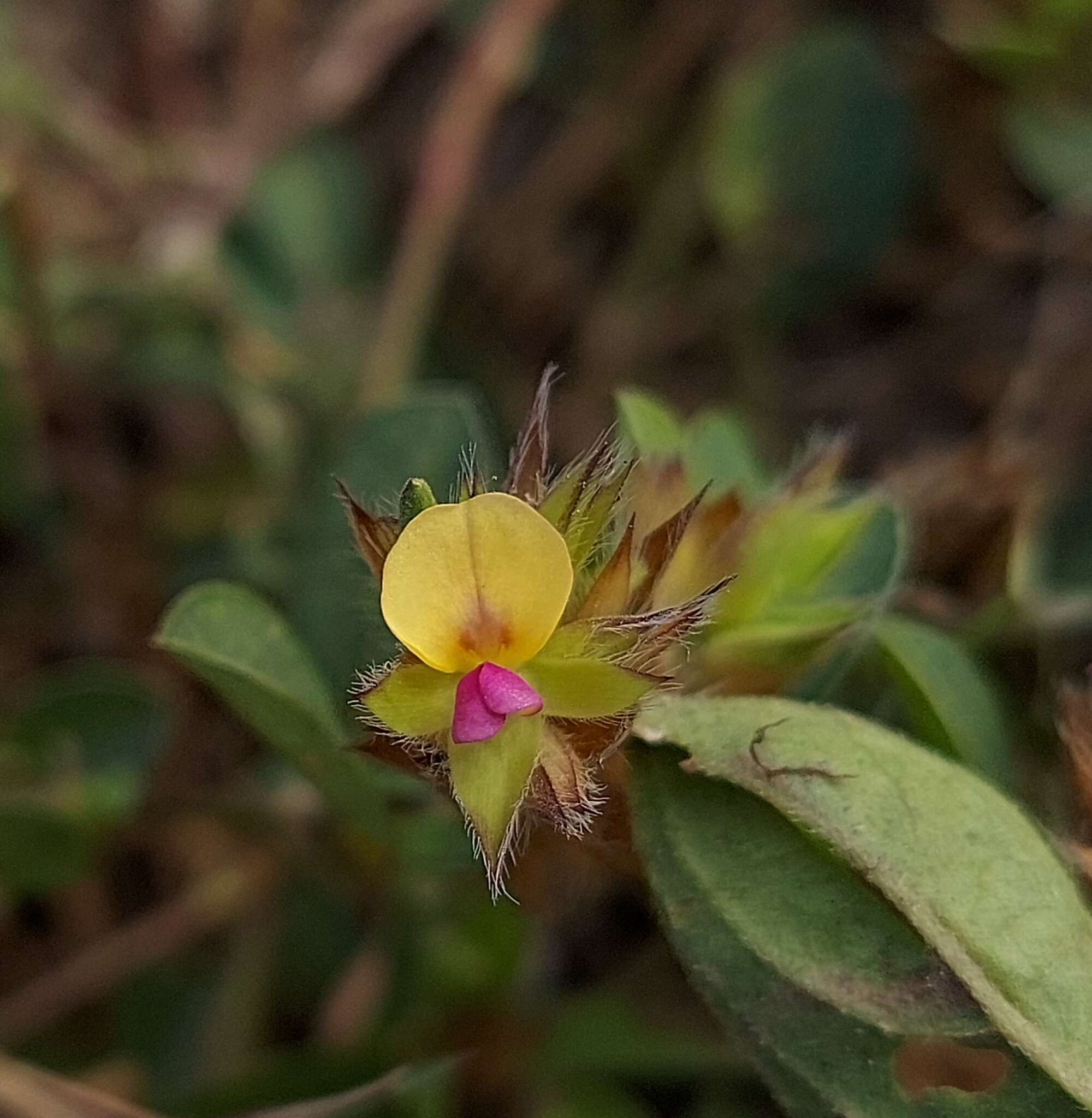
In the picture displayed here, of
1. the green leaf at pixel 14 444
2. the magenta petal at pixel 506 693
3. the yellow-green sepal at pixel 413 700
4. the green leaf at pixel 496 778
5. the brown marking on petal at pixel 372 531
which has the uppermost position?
the brown marking on petal at pixel 372 531

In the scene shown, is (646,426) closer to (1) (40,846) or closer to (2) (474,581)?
(2) (474,581)

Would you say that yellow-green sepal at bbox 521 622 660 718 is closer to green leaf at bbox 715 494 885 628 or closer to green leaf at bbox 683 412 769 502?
green leaf at bbox 715 494 885 628

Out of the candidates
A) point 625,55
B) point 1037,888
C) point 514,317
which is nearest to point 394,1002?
point 1037,888

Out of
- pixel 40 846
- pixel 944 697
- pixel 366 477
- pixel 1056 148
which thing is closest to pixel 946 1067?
pixel 944 697

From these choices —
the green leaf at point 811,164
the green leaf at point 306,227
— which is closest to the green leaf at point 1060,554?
the green leaf at point 811,164

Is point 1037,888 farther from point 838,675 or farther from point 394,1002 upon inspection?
point 394,1002

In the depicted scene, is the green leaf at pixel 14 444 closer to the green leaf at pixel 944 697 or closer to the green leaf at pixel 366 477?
the green leaf at pixel 366 477

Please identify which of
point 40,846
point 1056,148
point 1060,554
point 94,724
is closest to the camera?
point 40,846
